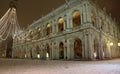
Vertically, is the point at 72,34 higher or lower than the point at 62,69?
higher

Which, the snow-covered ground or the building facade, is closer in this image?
the snow-covered ground

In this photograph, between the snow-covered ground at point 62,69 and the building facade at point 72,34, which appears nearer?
the snow-covered ground at point 62,69

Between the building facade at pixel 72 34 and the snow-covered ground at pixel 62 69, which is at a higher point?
the building facade at pixel 72 34

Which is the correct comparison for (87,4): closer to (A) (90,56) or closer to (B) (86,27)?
(B) (86,27)

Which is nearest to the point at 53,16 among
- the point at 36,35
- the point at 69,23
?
the point at 69,23

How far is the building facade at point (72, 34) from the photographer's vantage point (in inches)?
733

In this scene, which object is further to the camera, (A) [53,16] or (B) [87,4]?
(A) [53,16]

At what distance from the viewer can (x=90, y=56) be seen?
1739 centimetres

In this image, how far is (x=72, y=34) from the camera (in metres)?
20.7

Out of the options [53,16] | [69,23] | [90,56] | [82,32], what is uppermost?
[53,16]

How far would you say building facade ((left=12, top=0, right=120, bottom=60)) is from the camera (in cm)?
1861

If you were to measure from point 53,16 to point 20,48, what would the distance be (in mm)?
21700

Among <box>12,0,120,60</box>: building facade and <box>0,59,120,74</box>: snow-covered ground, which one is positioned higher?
<box>12,0,120,60</box>: building facade

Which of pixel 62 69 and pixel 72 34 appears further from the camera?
pixel 72 34
